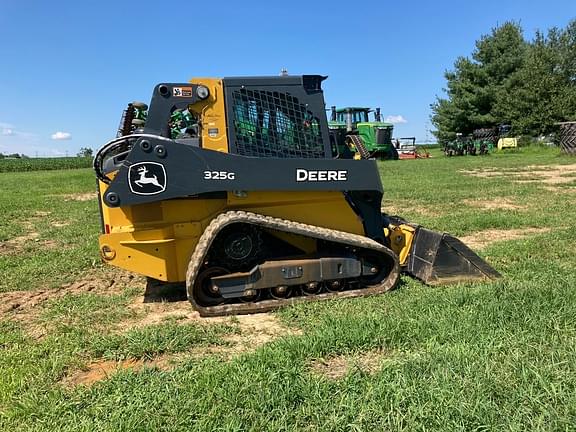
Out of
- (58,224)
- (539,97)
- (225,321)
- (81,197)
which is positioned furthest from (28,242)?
(539,97)

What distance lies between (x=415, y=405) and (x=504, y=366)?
0.76m

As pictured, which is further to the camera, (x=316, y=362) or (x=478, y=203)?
(x=478, y=203)

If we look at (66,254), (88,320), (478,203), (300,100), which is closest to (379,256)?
(300,100)

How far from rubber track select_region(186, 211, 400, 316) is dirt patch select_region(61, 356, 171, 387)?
921 millimetres

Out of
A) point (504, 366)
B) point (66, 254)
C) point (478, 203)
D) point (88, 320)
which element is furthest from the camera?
point (478, 203)

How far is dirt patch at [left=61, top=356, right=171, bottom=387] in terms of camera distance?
10.8 feet

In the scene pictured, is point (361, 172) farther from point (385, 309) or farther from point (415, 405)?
point (415, 405)

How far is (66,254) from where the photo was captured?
7.27 meters

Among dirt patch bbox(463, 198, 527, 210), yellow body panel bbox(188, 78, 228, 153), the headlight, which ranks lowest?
dirt patch bbox(463, 198, 527, 210)

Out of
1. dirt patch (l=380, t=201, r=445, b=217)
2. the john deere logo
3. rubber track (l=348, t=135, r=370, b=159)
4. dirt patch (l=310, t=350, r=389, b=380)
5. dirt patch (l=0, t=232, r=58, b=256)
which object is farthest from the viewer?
dirt patch (l=380, t=201, r=445, b=217)

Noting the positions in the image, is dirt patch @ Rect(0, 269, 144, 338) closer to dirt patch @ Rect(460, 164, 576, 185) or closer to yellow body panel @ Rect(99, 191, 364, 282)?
yellow body panel @ Rect(99, 191, 364, 282)

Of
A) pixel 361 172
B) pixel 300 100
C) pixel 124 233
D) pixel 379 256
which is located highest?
pixel 300 100

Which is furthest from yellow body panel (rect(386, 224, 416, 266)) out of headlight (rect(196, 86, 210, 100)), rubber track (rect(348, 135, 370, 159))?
headlight (rect(196, 86, 210, 100))

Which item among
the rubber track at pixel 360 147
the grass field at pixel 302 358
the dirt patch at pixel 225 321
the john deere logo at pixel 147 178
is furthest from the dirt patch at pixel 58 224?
the rubber track at pixel 360 147
